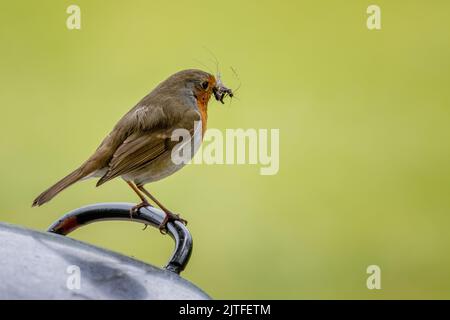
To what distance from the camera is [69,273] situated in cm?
227

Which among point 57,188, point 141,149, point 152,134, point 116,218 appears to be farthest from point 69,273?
point 152,134

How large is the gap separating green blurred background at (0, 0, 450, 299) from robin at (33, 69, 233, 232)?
229 cm

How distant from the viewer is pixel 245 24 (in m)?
10.3

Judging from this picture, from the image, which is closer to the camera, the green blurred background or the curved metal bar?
the curved metal bar

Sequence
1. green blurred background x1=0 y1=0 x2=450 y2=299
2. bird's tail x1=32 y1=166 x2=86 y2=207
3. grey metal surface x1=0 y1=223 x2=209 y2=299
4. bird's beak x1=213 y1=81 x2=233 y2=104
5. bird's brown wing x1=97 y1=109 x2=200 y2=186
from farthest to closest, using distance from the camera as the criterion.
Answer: green blurred background x1=0 y1=0 x2=450 y2=299
bird's beak x1=213 y1=81 x2=233 y2=104
bird's brown wing x1=97 y1=109 x2=200 y2=186
bird's tail x1=32 y1=166 x2=86 y2=207
grey metal surface x1=0 y1=223 x2=209 y2=299

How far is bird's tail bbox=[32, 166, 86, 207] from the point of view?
10.8ft

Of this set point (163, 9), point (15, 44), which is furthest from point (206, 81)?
point (163, 9)

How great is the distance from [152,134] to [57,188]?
47 cm

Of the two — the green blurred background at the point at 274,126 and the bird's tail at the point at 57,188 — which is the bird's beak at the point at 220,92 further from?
the green blurred background at the point at 274,126

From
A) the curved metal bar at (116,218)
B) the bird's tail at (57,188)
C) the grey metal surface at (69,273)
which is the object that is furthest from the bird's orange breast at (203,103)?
the grey metal surface at (69,273)

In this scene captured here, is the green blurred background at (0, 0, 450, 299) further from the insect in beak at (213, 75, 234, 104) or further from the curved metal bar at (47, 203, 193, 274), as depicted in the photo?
the curved metal bar at (47, 203, 193, 274)

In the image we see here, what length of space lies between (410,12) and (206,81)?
7080 mm

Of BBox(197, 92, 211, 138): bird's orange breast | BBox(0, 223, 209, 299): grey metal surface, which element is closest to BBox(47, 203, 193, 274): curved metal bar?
BBox(0, 223, 209, 299): grey metal surface

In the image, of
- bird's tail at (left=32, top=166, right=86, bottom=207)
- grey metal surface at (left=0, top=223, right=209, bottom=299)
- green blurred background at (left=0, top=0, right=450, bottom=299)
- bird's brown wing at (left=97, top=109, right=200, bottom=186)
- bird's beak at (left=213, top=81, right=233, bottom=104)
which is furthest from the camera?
green blurred background at (left=0, top=0, right=450, bottom=299)
